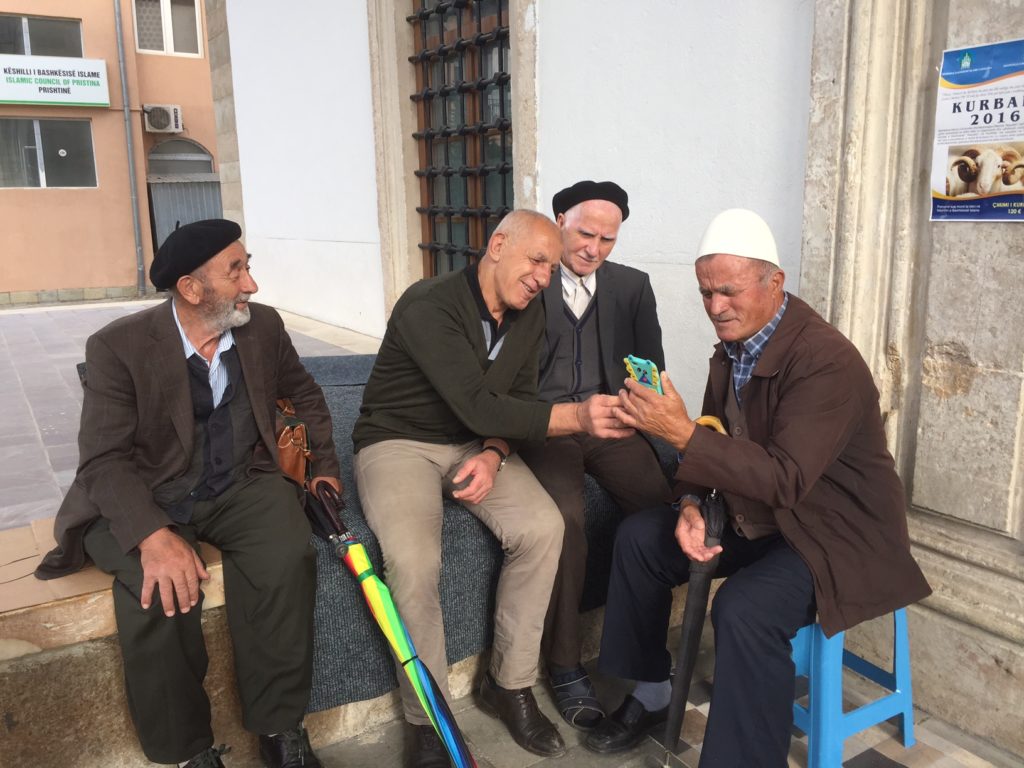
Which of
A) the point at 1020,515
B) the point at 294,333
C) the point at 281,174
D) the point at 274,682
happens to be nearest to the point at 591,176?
the point at 1020,515

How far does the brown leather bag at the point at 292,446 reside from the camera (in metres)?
2.58

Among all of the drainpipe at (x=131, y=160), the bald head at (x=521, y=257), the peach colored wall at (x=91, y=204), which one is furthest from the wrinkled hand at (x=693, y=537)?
the peach colored wall at (x=91, y=204)

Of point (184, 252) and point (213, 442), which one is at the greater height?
point (184, 252)

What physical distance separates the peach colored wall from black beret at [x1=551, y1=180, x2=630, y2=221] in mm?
14342

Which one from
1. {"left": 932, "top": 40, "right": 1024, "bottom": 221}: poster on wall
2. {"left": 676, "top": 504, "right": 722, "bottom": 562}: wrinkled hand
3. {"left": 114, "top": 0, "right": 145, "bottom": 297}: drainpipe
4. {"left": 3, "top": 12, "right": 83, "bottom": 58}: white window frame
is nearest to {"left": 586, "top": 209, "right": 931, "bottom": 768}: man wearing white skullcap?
{"left": 676, "top": 504, "right": 722, "bottom": 562}: wrinkled hand

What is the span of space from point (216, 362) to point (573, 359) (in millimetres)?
1293

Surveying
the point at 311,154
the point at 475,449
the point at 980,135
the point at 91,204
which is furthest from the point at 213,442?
the point at 91,204

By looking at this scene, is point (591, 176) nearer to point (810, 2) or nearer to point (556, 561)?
point (810, 2)

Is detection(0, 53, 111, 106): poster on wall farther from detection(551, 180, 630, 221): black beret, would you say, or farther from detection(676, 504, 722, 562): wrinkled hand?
detection(676, 504, 722, 562): wrinkled hand

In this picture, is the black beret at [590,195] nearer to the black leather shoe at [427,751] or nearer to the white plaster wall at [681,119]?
the white plaster wall at [681,119]

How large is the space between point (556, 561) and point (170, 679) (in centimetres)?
111

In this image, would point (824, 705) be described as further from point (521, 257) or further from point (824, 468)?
point (521, 257)

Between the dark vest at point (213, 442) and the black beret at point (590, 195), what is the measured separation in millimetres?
1363

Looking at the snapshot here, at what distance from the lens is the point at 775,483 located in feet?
6.73
